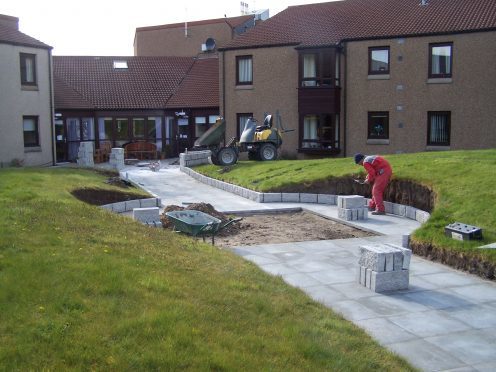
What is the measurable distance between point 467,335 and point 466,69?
2208cm

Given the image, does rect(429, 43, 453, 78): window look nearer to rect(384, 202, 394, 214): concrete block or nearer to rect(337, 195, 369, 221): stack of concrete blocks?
rect(384, 202, 394, 214): concrete block

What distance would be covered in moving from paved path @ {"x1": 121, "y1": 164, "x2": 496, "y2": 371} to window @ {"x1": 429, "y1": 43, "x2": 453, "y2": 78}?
15.7 metres

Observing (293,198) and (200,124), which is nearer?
(293,198)

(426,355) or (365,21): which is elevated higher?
(365,21)

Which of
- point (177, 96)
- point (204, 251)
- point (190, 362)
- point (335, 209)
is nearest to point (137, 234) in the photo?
point (204, 251)

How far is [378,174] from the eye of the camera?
15734 mm

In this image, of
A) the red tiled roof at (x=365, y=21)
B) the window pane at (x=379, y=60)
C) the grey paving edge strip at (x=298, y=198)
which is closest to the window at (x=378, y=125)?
the window pane at (x=379, y=60)

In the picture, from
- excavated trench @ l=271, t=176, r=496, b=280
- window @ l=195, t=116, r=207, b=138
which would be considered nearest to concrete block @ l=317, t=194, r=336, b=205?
excavated trench @ l=271, t=176, r=496, b=280

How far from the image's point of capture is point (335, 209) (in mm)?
17047

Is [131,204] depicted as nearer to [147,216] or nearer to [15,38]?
[147,216]

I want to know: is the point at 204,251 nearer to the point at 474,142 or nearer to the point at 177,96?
the point at 474,142

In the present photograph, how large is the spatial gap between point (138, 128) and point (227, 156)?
1263 cm

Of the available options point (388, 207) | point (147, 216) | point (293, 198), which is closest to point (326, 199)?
point (293, 198)

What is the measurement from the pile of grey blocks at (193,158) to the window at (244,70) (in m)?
5.24
